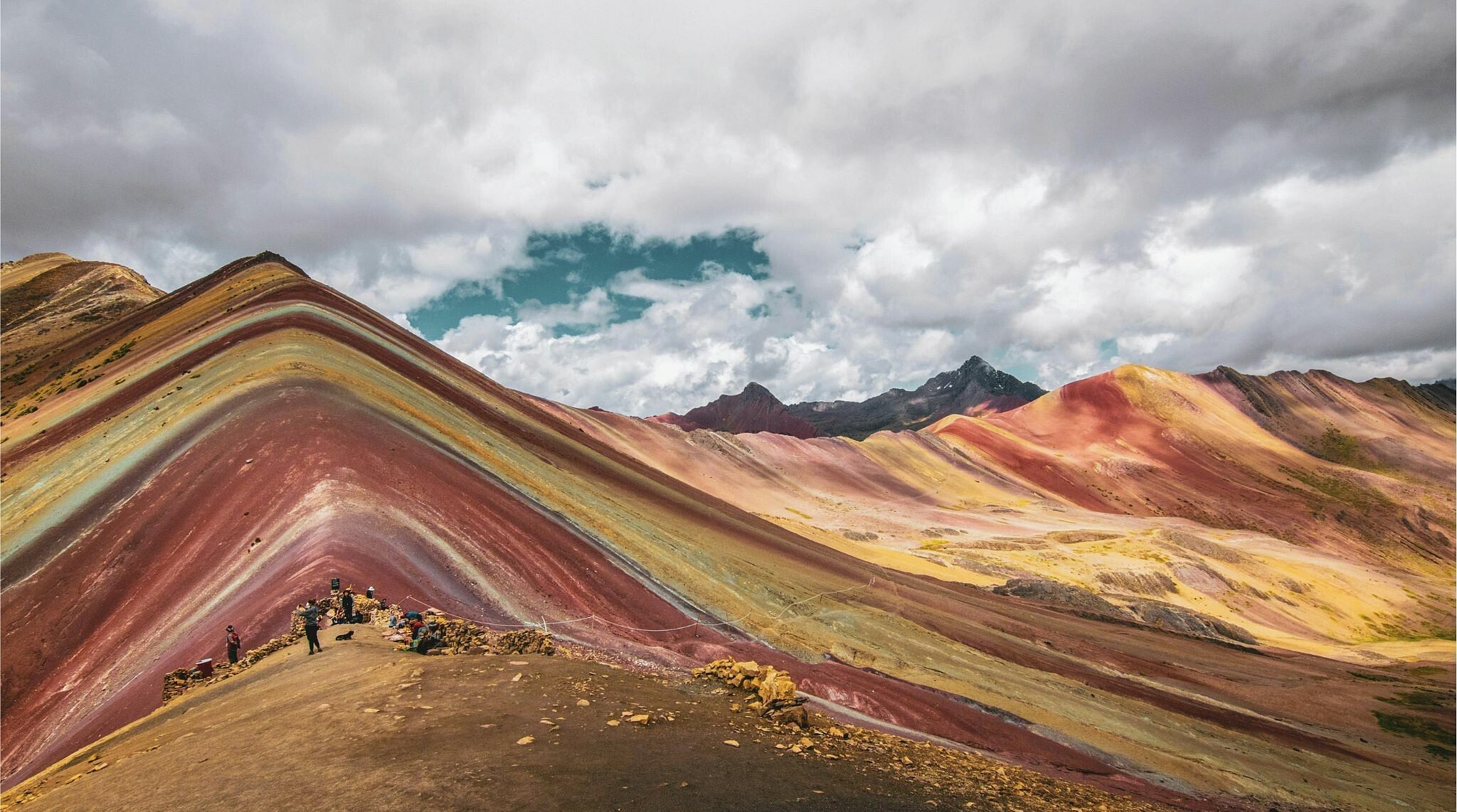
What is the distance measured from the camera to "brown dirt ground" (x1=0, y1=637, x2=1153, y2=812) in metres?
9.31

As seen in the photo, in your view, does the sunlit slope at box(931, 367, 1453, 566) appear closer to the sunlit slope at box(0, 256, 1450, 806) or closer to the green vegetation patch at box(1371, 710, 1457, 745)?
the sunlit slope at box(0, 256, 1450, 806)

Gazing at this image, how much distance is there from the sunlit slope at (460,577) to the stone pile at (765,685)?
645 cm

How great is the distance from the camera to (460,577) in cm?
2295

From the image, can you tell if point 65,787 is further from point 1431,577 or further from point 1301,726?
point 1431,577

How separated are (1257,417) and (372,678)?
9740 inches

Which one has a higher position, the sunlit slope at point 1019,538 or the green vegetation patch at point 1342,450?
the green vegetation patch at point 1342,450

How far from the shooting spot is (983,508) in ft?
411

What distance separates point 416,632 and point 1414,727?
64471mm

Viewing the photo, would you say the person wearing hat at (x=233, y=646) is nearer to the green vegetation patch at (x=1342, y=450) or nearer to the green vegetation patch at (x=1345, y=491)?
the green vegetation patch at (x=1345, y=491)

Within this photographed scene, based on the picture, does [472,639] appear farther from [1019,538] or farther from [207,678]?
[1019,538]

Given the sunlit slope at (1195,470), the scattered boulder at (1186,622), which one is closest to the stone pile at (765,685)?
the scattered boulder at (1186,622)

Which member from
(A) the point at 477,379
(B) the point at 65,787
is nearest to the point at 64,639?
(B) the point at 65,787

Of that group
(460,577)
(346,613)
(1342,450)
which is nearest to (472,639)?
(346,613)

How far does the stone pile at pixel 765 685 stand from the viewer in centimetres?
1433
